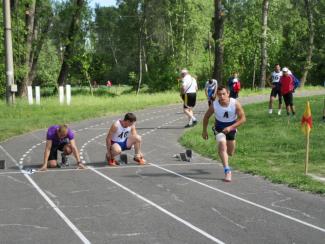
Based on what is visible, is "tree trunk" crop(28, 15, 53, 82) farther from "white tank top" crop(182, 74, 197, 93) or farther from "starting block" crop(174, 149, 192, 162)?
"starting block" crop(174, 149, 192, 162)

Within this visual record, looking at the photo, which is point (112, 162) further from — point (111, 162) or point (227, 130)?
point (227, 130)

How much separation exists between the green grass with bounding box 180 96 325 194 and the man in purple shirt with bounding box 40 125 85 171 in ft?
10.8

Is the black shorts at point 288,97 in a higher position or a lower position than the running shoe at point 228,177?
higher

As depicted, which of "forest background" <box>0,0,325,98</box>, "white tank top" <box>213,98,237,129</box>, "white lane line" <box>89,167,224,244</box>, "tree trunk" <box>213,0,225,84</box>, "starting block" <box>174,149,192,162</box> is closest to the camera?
"white lane line" <box>89,167,224,244</box>

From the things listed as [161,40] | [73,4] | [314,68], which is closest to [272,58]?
[314,68]

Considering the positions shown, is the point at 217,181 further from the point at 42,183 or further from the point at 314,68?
the point at 314,68

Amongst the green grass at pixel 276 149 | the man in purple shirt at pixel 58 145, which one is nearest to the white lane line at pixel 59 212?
the man in purple shirt at pixel 58 145

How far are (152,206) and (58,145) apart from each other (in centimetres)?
406

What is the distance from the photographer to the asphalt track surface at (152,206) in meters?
6.46

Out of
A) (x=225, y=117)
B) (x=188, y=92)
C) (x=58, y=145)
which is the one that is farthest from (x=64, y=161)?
(x=188, y=92)

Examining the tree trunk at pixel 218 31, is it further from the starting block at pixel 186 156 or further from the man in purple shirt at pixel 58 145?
the man in purple shirt at pixel 58 145

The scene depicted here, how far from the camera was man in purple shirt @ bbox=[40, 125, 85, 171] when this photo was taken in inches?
428

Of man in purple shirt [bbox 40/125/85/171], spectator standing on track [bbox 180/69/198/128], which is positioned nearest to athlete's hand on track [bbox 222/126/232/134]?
man in purple shirt [bbox 40/125/85/171]

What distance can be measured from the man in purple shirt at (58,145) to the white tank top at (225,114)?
2.94m
